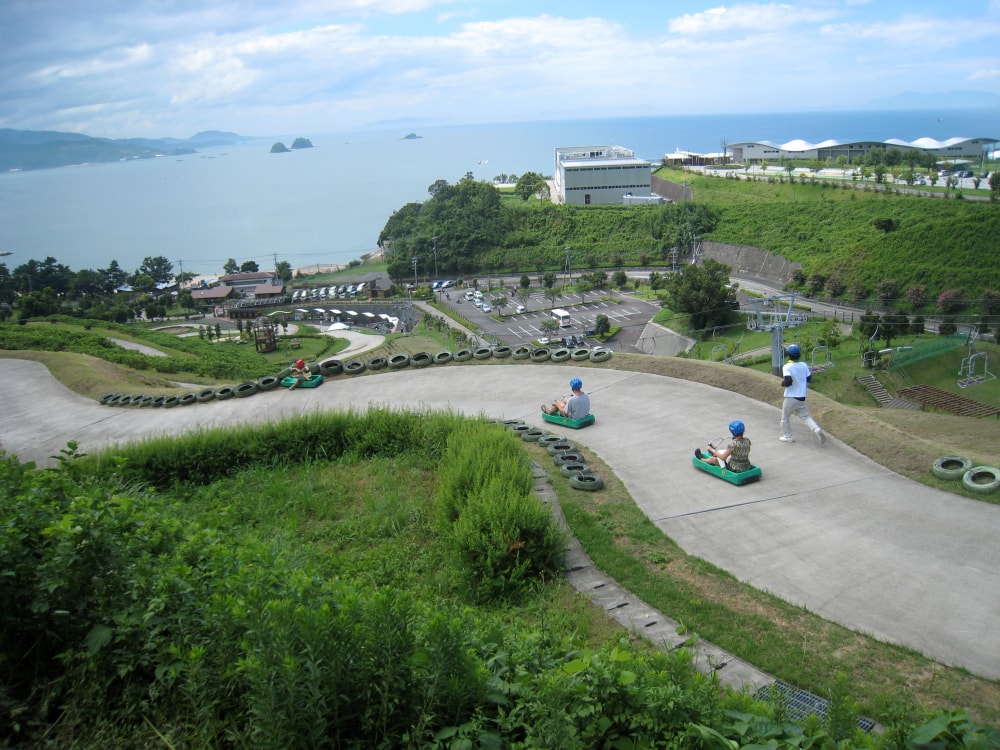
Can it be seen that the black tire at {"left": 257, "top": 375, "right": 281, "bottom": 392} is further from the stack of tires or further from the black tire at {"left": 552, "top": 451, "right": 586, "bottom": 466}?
the stack of tires

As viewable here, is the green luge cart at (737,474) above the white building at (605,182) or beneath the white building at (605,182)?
beneath

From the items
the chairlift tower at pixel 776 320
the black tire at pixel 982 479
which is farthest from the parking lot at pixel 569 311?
the black tire at pixel 982 479

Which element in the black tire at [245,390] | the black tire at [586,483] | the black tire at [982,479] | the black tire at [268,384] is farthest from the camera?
the black tire at [268,384]

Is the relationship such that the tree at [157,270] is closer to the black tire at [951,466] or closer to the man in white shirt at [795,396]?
the man in white shirt at [795,396]

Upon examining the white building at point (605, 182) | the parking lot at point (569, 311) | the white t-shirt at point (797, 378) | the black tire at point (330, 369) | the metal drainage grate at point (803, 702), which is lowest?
the parking lot at point (569, 311)

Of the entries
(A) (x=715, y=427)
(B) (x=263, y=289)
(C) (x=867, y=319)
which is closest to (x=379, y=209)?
(B) (x=263, y=289)

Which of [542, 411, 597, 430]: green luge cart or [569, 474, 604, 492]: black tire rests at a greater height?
[542, 411, 597, 430]: green luge cart

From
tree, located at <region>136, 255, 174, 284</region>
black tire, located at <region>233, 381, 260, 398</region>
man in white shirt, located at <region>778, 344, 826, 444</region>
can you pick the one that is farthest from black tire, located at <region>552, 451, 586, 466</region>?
tree, located at <region>136, 255, 174, 284</region>

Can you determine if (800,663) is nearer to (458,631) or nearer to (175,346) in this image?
(458,631)
